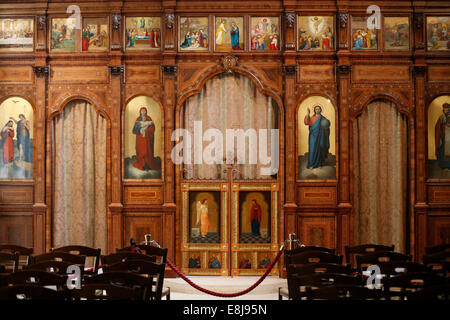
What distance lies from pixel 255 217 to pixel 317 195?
1.45 metres

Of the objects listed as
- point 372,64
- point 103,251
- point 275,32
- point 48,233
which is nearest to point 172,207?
point 103,251

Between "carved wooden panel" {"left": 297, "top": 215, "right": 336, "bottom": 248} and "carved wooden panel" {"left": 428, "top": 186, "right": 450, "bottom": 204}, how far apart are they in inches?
87.4

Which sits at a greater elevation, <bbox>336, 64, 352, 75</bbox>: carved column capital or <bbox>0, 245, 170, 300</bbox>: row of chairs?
<bbox>336, 64, 352, 75</bbox>: carved column capital

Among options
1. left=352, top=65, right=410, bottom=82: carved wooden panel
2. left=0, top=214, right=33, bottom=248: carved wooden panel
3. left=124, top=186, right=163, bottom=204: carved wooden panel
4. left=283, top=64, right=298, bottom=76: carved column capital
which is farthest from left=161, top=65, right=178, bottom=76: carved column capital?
left=0, top=214, right=33, bottom=248: carved wooden panel

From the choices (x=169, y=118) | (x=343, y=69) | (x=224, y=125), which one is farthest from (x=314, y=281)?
(x=343, y=69)

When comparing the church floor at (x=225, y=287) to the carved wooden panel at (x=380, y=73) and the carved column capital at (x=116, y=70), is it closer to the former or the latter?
the carved column capital at (x=116, y=70)

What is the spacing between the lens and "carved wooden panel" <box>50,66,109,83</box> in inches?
426

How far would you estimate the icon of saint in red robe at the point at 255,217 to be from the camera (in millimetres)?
10664

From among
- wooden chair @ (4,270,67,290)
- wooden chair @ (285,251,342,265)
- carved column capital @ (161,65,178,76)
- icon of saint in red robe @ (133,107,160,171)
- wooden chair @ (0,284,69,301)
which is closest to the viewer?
wooden chair @ (0,284,69,301)

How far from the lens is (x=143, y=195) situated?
421 inches

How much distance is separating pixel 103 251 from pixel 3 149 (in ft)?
10.5

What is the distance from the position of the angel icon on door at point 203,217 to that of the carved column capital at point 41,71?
4488mm

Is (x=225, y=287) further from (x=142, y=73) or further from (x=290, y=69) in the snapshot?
(x=142, y=73)

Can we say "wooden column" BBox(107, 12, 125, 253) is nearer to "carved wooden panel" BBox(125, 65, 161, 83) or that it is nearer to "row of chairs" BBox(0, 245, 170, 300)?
"carved wooden panel" BBox(125, 65, 161, 83)
